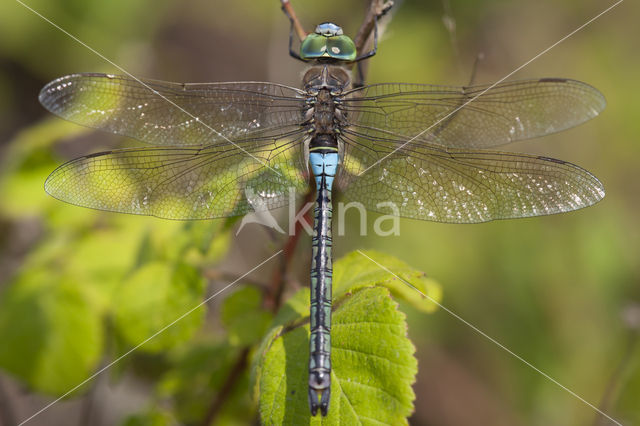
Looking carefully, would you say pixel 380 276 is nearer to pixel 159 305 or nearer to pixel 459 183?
pixel 459 183

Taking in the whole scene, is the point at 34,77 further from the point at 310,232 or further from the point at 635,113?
the point at 635,113

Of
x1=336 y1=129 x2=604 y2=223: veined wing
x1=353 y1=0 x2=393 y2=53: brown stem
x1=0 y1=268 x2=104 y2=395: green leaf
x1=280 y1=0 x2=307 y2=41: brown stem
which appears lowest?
x1=0 y1=268 x2=104 y2=395: green leaf

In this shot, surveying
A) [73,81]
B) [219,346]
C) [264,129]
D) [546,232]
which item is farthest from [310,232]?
[546,232]

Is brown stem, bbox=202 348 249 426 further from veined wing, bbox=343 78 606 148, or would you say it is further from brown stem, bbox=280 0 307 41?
brown stem, bbox=280 0 307 41

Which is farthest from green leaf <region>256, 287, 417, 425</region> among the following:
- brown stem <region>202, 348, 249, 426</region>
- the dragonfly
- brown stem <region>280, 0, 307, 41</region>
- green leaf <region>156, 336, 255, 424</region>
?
brown stem <region>280, 0, 307, 41</region>

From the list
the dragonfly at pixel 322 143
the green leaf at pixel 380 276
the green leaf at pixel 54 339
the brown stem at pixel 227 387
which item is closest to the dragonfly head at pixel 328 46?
the dragonfly at pixel 322 143
